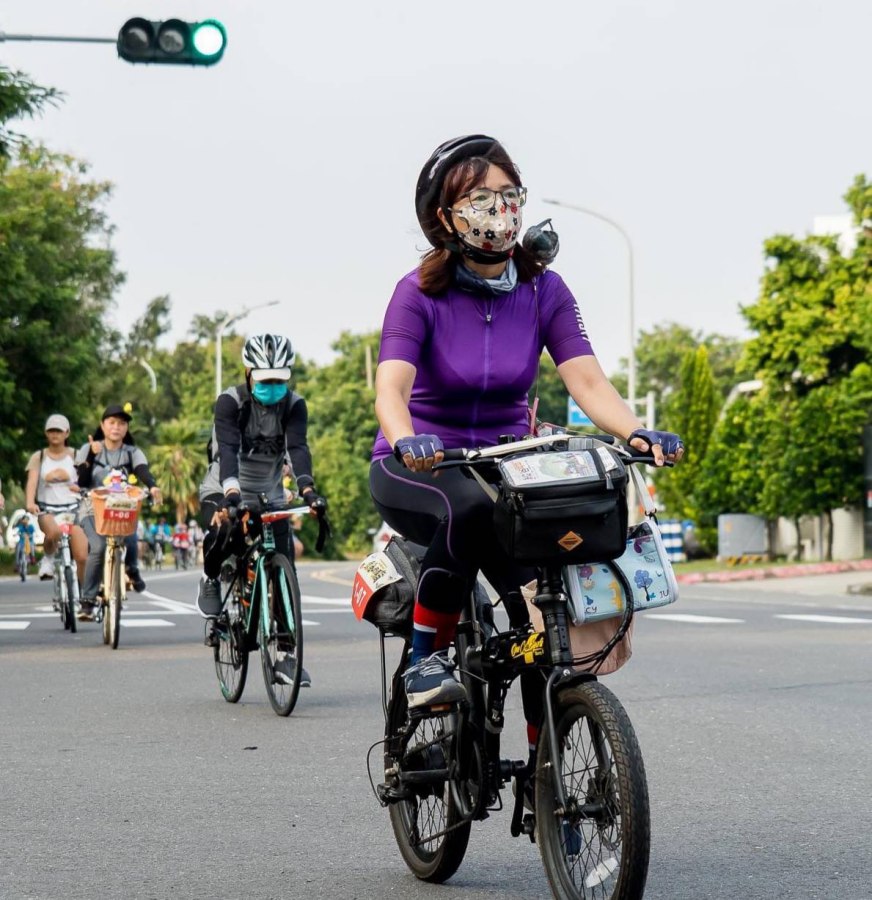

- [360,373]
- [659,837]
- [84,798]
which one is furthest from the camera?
[360,373]

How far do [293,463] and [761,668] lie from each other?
3865mm

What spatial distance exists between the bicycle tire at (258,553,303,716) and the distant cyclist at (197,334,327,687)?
34 centimetres

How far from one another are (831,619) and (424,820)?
42.7ft

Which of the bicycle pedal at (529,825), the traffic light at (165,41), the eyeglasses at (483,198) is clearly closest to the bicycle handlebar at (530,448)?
the eyeglasses at (483,198)

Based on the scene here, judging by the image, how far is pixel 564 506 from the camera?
14.4 feet

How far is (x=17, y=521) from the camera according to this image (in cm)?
3891

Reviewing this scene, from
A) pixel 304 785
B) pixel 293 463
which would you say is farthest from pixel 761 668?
pixel 304 785

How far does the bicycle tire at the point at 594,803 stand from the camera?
4.13 m

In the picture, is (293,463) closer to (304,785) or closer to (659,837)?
(304,785)

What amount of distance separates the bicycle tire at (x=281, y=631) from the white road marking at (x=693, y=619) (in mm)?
8493

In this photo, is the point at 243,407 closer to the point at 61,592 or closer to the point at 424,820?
the point at 424,820

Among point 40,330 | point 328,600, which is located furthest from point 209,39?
point 40,330

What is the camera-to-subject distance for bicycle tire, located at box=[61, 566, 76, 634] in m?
15.6

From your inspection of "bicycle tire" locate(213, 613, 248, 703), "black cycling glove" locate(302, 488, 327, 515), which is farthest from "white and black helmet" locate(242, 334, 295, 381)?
"bicycle tire" locate(213, 613, 248, 703)
